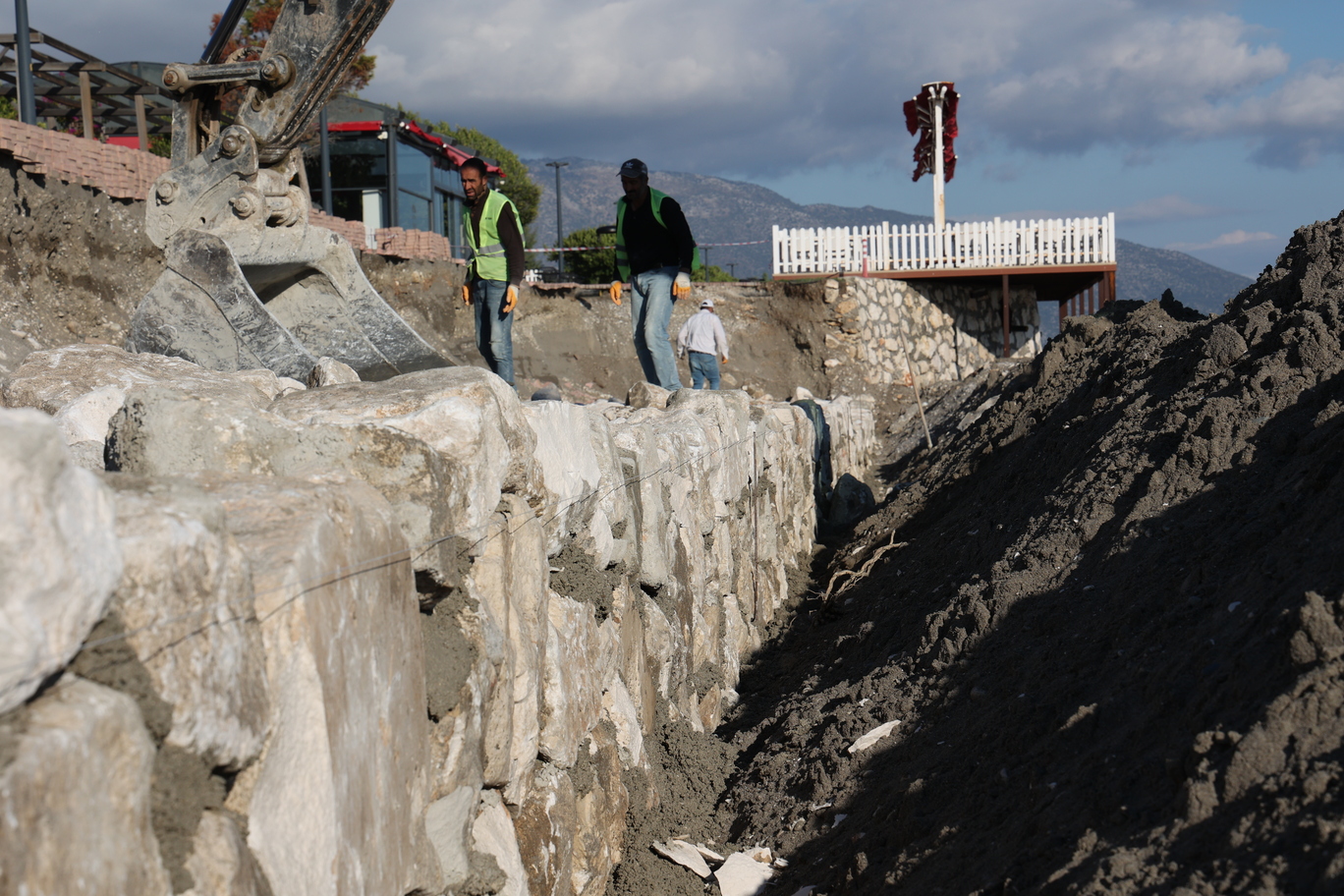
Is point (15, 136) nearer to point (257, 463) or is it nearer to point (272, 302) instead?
point (272, 302)

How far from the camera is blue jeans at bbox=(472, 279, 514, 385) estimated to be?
6621mm

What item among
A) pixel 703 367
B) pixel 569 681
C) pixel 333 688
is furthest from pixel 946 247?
pixel 333 688

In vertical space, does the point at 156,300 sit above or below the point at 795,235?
below

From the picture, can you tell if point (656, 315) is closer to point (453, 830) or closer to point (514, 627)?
point (514, 627)

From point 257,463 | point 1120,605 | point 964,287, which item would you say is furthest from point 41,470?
point 964,287

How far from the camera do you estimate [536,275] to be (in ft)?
68.2

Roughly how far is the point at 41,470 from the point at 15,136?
945 cm

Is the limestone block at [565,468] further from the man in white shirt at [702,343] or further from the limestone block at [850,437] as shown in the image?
the limestone block at [850,437]

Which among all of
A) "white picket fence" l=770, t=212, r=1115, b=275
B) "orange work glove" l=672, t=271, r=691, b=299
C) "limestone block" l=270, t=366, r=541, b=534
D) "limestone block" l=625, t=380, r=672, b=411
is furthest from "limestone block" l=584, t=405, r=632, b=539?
"white picket fence" l=770, t=212, r=1115, b=275

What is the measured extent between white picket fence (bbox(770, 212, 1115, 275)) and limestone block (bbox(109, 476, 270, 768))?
17.9 m

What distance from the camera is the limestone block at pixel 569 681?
271 cm

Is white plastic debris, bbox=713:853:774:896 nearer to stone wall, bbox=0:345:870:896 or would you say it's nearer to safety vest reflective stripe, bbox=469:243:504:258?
stone wall, bbox=0:345:870:896

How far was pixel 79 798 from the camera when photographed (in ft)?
3.54

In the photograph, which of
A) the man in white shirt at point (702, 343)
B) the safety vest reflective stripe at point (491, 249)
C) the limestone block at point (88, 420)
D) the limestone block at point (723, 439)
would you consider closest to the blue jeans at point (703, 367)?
the man in white shirt at point (702, 343)
